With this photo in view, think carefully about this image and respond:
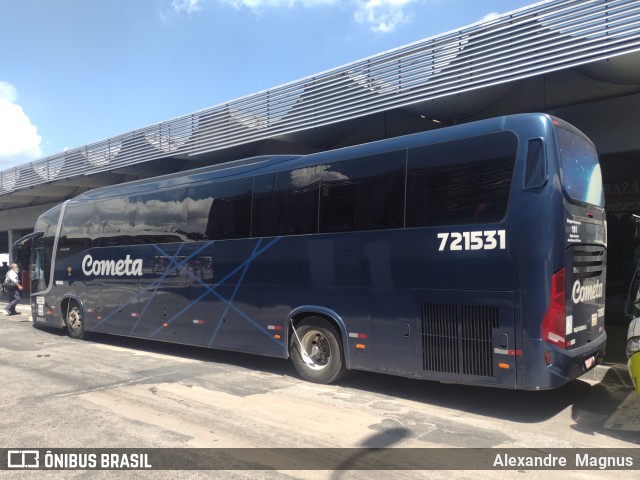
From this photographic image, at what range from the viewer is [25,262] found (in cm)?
1477

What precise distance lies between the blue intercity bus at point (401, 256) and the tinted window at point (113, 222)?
0.60m

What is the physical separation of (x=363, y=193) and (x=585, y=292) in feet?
10.2

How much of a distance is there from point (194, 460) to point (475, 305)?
11.5 feet

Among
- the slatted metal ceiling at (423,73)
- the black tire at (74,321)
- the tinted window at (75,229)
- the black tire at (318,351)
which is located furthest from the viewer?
the black tire at (74,321)

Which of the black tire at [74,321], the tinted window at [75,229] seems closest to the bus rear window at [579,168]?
the tinted window at [75,229]

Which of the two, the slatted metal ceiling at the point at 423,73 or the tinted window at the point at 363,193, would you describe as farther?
the slatted metal ceiling at the point at 423,73

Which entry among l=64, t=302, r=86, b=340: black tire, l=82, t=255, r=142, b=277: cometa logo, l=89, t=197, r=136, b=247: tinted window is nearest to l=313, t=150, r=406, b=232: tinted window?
l=82, t=255, r=142, b=277: cometa logo

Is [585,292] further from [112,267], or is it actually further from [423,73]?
[112,267]

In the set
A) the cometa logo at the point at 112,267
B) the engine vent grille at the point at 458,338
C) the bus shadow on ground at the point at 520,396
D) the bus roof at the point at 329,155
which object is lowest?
the bus shadow on ground at the point at 520,396

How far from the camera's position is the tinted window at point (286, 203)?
294 inches

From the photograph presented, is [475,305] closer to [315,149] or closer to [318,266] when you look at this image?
[318,266]

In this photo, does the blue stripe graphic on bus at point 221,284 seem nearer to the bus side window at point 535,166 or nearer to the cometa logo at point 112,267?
the cometa logo at point 112,267

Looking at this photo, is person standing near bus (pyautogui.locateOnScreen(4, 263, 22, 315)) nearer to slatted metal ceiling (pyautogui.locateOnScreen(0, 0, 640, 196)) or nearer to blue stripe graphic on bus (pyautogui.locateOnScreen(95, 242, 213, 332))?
slatted metal ceiling (pyautogui.locateOnScreen(0, 0, 640, 196))

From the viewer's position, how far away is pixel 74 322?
488 inches
